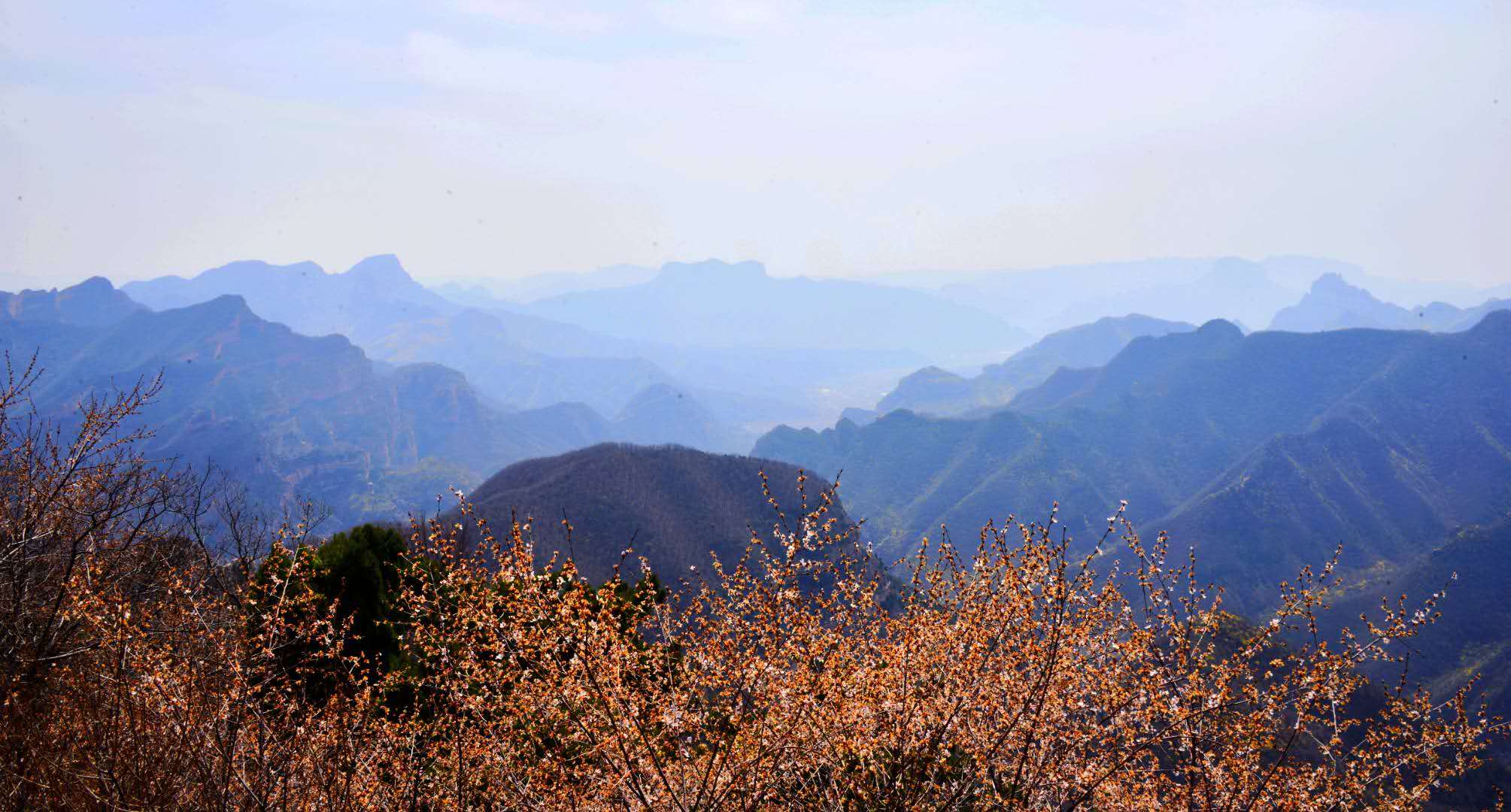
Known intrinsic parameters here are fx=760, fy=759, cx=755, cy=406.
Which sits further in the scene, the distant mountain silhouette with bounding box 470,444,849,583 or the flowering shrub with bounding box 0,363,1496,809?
the distant mountain silhouette with bounding box 470,444,849,583

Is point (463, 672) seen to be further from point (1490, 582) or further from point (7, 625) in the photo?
point (1490, 582)

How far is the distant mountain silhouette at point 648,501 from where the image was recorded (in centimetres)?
11381

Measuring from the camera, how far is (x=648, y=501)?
448ft

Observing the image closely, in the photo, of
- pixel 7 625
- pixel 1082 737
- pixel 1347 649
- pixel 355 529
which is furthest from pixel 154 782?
pixel 355 529

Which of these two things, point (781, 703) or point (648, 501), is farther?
point (648, 501)

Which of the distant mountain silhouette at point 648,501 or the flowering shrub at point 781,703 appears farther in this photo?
the distant mountain silhouette at point 648,501

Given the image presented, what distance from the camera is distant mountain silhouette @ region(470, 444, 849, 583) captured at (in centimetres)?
11381

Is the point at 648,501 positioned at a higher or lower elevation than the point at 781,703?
lower

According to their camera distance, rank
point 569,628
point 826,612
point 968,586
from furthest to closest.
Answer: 1. point 826,612
2. point 968,586
3. point 569,628

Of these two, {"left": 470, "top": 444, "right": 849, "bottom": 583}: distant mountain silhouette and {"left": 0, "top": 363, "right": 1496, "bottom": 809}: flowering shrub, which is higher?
{"left": 0, "top": 363, "right": 1496, "bottom": 809}: flowering shrub

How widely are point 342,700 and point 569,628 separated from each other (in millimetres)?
9951

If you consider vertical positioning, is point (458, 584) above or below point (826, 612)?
above

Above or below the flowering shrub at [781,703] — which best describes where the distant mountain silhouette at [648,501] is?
below

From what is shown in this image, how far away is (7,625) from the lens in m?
13.0
